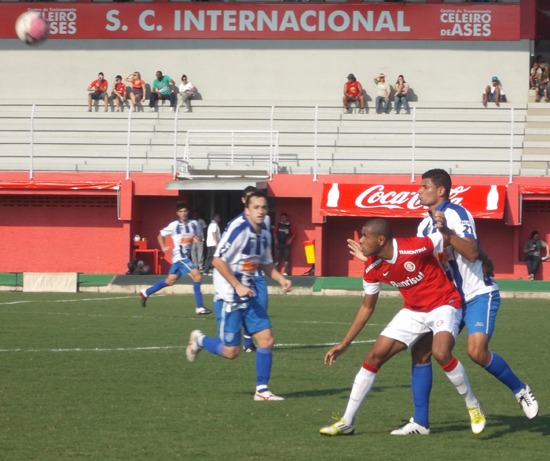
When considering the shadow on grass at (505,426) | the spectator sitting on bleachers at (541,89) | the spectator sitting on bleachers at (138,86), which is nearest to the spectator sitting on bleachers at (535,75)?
the spectator sitting on bleachers at (541,89)

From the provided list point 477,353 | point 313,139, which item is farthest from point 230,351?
point 313,139

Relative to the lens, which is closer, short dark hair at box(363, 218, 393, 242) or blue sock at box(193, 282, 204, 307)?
short dark hair at box(363, 218, 393, 242)

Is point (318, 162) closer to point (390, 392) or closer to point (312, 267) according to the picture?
point (312, 267)

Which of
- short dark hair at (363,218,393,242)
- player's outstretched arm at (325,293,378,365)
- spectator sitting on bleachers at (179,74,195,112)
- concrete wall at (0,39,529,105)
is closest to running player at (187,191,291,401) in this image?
player's outstretched arm at (325,293,378,365)

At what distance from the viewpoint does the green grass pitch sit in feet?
19.7

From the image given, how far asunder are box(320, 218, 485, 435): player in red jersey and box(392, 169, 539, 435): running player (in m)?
0.17

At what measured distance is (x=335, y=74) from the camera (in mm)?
30859

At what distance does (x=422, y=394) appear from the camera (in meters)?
6.55

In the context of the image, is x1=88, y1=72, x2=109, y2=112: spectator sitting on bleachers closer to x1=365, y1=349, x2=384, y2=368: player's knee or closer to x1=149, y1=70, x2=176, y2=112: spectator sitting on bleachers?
x1=149, y1=70, x2=176, y2=112: spectator sitting on bleachers

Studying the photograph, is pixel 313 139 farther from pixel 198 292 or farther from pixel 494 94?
pixel 198 292

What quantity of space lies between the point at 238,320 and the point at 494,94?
2308cm

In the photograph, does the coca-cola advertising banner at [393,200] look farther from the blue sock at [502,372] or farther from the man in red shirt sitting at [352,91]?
the blue sock at [502,372]

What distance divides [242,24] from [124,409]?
25616mm

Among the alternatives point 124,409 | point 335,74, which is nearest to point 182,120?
point 335,74
